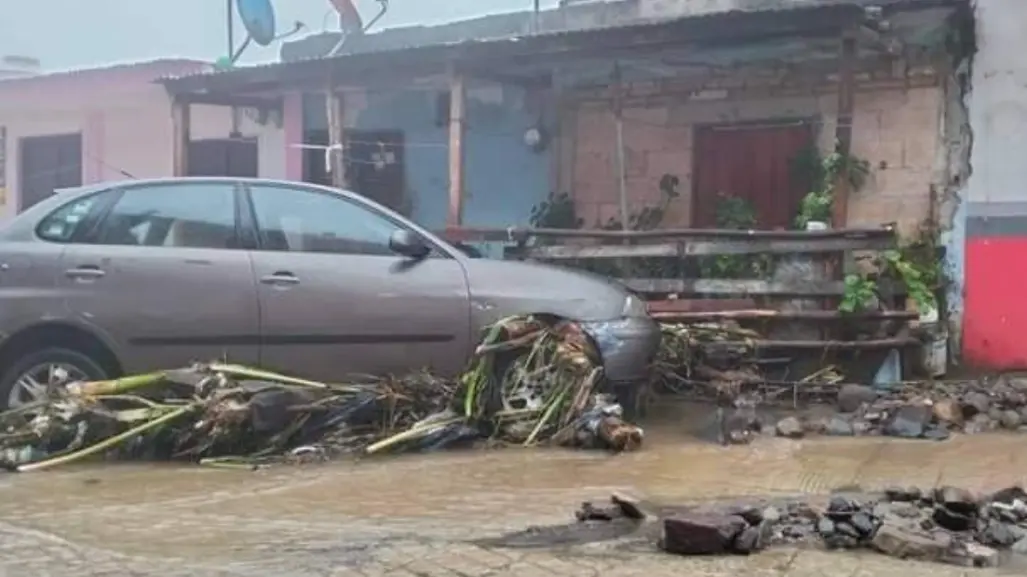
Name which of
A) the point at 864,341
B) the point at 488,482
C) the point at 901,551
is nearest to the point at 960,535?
the point at 901,551

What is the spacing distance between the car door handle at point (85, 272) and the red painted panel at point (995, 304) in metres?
6.79

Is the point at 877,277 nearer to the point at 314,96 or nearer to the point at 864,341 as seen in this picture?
the point at 864,341

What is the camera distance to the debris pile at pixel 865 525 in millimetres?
4375

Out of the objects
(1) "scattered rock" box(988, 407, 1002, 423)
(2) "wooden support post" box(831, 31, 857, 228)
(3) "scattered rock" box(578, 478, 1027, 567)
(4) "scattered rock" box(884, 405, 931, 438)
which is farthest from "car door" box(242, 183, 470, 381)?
(2) "wooden support post" box(831, 31, 857, 228)

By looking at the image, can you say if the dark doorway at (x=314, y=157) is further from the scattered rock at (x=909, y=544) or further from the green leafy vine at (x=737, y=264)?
the scattered rock at (x=909, y=544)

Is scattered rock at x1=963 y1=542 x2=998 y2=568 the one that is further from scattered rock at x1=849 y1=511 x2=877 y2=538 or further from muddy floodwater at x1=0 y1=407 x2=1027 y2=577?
scattered rock at x1=849 y1=511 x2=877 y2=538

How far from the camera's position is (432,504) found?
217 inches

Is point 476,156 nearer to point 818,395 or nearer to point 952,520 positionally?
point 818,395

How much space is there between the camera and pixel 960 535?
461 centimetres

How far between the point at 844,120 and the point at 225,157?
883cm

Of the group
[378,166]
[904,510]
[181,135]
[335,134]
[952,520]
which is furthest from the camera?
[378,166]

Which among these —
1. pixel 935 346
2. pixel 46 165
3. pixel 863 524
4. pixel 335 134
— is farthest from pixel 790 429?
pixel 46 165

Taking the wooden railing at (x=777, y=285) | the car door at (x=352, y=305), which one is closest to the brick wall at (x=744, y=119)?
the wooden railing at (x=777, y=285)

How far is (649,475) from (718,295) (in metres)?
3.76
